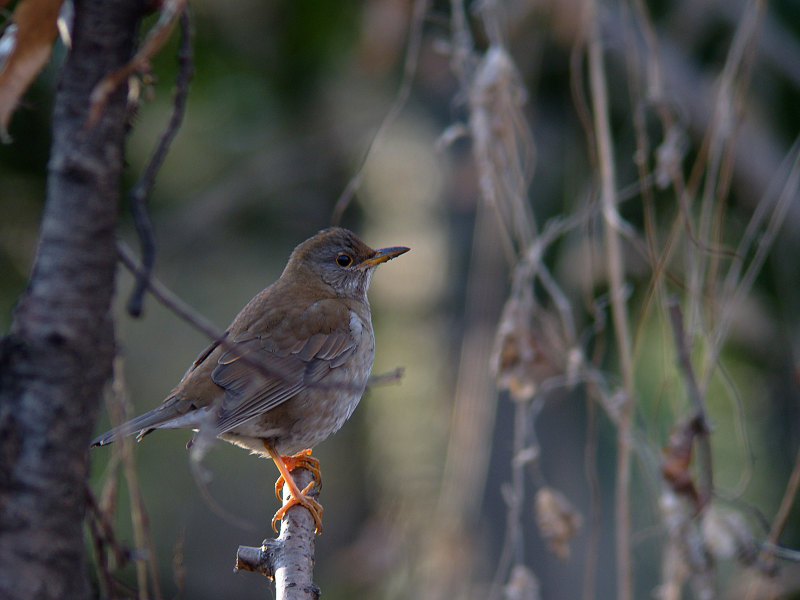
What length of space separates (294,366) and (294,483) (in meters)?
0.67

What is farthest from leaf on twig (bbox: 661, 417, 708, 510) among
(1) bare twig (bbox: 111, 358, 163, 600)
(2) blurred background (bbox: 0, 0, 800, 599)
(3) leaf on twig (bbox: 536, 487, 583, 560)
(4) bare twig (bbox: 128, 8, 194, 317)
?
(4) bare twig (bbox: 128, 8, 194, 317)

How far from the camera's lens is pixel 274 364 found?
13.8 feet

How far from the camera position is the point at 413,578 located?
529 cm

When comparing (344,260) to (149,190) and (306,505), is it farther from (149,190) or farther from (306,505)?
(149,190)

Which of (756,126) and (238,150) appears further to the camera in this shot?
(238,150)

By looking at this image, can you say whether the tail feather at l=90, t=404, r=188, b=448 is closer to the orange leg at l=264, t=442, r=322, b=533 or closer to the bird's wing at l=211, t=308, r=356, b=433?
the bird's wing at l=211, t=308, r=356, b=433

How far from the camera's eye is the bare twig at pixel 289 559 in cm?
240

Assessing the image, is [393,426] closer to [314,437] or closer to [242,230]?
[242,230]

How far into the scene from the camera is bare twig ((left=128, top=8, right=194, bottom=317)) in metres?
1.39

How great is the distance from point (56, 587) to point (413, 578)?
4.14 meters

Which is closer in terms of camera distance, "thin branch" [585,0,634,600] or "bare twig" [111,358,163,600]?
"bare twig" [111,358,163,600]

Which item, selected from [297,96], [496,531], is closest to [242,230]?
[297,96]

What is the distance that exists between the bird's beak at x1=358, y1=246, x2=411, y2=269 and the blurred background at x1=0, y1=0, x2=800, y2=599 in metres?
0.61

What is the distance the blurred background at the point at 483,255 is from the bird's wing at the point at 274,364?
0.55 m
